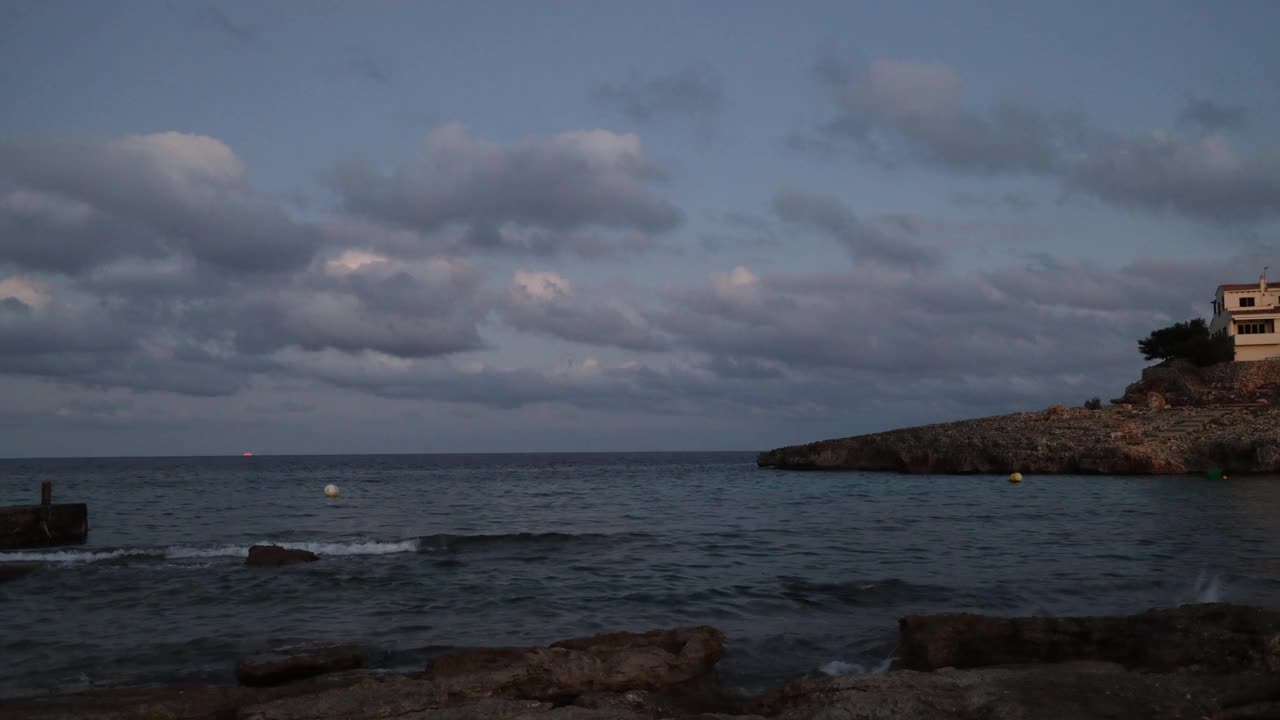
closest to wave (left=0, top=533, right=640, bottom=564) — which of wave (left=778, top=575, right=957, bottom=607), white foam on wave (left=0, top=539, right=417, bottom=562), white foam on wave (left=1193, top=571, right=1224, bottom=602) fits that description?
white foam on wave (left=0, top=539, right=417, bottom=562)

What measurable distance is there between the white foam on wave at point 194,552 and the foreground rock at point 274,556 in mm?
1943

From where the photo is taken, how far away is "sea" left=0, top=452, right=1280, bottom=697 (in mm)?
14641

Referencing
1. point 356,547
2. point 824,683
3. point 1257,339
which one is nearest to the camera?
point 824,683

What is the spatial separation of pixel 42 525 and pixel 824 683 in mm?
32707

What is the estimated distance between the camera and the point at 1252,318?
8350cm

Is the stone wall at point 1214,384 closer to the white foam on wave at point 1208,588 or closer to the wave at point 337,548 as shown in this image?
the white foam on wave at point 1208,588

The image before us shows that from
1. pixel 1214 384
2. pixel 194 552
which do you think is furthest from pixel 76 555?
pixel 1214 384

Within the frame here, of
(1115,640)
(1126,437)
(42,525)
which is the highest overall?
(1126,437)

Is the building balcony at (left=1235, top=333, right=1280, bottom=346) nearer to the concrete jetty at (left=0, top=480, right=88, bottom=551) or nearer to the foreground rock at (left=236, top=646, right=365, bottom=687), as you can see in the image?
the concrete jetty at (left=0, top=480, right=88, bottom=551)

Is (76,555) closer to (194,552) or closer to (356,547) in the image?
(194,552)

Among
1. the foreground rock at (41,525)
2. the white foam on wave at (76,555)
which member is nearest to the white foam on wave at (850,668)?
the white foam on wave at (76,555)

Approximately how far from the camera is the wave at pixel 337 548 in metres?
26.9

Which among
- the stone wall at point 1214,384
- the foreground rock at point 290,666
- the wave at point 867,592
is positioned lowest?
the wave at point 867,592

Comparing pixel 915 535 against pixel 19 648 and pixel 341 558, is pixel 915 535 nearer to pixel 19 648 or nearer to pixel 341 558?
pixel 341 558
